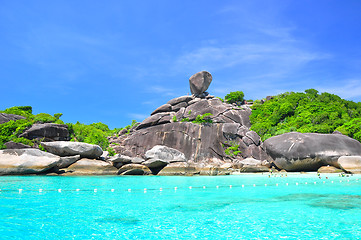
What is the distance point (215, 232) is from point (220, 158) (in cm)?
3064

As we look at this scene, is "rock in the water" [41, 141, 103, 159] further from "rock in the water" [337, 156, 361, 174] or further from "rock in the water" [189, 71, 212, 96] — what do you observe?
"rock in the water" [189, 71, 212, 96]

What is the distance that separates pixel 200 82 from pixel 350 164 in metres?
29.6

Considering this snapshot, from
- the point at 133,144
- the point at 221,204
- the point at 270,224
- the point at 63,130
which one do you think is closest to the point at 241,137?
the point at 133,144

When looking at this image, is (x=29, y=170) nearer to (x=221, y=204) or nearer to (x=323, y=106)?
(x=221, y=204)

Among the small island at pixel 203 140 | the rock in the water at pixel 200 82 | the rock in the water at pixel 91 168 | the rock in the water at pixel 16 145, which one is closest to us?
the rock in the water at pixel 91 168

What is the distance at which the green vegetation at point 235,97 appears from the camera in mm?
51416

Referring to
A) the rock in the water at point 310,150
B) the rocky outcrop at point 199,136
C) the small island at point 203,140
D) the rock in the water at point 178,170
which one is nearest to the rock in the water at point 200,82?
the small island at point 203,140

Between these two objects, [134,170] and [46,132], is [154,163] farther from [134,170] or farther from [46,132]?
[46,132]

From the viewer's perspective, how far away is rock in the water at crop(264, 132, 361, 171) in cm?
2548

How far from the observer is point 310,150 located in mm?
25797

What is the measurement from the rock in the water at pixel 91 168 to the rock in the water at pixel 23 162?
2.23 metres

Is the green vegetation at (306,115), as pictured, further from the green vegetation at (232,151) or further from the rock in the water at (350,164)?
the rock in the water at (350,164)

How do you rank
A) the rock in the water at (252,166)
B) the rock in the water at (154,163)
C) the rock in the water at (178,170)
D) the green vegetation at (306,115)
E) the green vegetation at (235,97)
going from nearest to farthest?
the rock in the water at (178,170), the rock in the water at (154,163), the rock in the water at (252,166), the green vegetation at (306,115), the green vegetation at (235,97)

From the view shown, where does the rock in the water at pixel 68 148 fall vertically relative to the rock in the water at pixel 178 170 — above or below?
above
